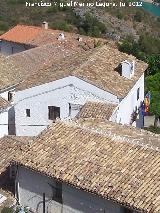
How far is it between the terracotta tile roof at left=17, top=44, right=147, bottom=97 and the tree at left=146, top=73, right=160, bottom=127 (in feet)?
9.51

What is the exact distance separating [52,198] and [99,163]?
7.25 ft

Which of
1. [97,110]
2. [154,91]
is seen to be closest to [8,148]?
[97,110]

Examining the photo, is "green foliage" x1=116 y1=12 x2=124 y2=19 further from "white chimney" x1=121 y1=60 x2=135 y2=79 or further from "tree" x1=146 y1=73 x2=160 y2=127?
"white chimney" x1=121 y1=60 x2=135 y2=79

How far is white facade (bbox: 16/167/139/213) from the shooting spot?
18234 mm

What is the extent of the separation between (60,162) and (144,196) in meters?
3.47

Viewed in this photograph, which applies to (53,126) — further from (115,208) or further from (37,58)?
(37,58)

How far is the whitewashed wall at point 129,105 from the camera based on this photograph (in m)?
27.4

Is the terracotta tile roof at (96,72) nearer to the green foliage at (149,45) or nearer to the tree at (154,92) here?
the tree at (154,92)

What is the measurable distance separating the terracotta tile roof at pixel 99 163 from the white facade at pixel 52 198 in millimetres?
465

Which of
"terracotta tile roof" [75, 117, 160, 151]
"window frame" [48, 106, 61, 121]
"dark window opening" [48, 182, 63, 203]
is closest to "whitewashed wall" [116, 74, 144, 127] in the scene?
"window frame" [48, 106, 61, 121]

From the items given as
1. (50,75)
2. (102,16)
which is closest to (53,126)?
(50,75)

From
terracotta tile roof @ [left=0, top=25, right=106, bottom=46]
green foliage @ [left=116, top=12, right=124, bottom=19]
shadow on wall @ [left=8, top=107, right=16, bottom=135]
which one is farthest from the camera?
green foliage @ [left=116, top=12, right=124, bottom=19]

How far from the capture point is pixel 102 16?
77.1 meters

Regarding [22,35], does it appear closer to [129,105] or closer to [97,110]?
[129,105]
